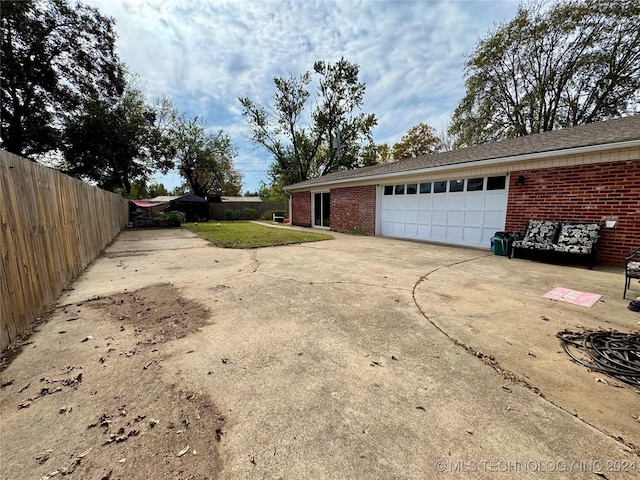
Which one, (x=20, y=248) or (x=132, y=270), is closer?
(x=20, y=248)

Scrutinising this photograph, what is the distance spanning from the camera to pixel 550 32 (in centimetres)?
1331

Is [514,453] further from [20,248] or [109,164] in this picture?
[109,164]

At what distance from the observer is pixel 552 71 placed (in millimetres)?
14102

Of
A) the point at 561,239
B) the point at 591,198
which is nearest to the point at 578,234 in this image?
the point at 561,239

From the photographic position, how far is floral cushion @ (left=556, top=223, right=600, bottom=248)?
5.32m

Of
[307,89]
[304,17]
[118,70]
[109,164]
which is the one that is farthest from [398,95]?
[109,164]

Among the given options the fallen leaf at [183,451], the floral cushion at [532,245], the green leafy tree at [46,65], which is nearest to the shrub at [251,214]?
the green leafy tree at [46,65]

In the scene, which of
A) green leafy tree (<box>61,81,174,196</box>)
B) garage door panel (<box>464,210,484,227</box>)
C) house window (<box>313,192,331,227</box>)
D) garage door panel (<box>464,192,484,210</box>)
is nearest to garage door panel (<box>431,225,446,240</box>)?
garage door panel (<box>464,210,484,227</box>)

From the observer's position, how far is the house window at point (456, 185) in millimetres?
8055

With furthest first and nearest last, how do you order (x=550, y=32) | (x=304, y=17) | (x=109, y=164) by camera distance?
(x=109, y=164), (x=550, y=32), (x=304, y=17)

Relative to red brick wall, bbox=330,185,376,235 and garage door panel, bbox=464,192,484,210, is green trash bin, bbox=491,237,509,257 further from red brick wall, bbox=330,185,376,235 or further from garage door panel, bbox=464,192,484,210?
red brick wall, bbox=330,185,376,235

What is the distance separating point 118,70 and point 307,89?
13244 mm

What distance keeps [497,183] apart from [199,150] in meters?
25.6

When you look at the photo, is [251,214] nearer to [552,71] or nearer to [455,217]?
[455,217]
